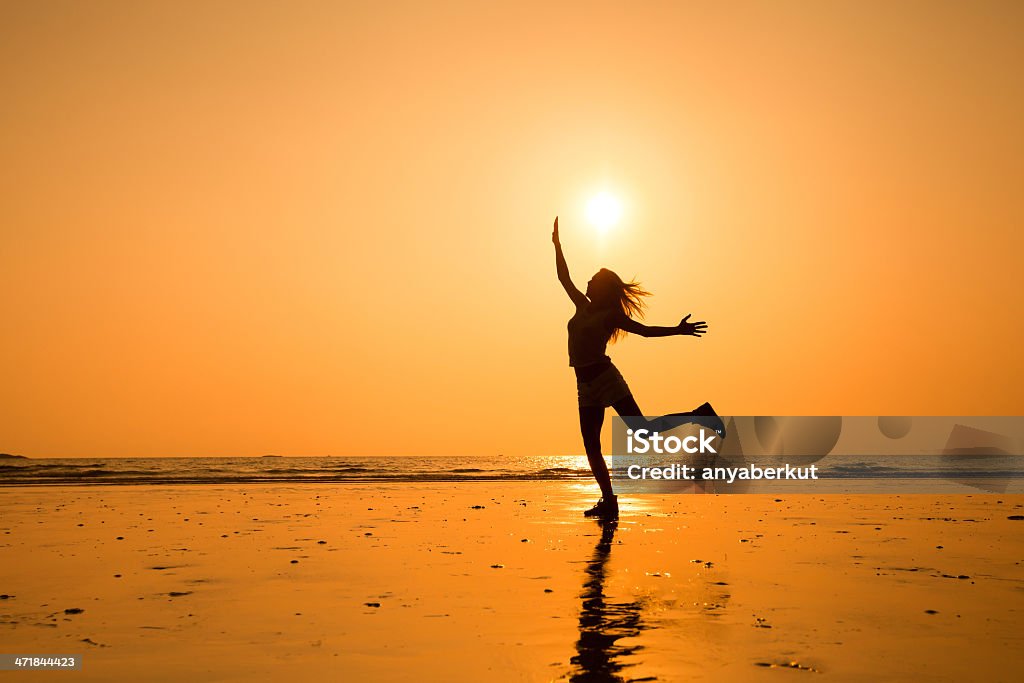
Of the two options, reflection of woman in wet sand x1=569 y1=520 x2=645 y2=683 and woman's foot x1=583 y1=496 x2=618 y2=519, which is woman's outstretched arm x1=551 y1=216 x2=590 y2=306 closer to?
woman's foot x1=583 y1=496 x2=618 y2=519

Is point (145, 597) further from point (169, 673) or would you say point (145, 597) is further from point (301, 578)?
point (169, 673)

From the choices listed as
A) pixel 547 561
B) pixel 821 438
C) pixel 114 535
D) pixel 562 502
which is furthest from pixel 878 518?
pixel 821 438

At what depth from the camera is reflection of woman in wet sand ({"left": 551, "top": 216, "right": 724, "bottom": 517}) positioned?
12016 millimetres

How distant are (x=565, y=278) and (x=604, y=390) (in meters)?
1.72

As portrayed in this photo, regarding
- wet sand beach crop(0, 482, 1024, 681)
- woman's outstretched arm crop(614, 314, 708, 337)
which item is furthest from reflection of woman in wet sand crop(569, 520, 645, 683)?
woman's outstretched arm crop(614, 314, 708, 337)

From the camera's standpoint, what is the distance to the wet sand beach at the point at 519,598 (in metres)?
4.59

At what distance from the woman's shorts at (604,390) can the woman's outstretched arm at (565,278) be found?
1.02m

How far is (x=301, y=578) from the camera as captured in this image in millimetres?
7430

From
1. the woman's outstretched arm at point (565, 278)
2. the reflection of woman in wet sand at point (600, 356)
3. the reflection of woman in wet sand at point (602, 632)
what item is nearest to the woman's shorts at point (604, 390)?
the reflection of woman in wet sand at point (600, 356)

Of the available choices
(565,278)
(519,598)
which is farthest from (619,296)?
(519,598)

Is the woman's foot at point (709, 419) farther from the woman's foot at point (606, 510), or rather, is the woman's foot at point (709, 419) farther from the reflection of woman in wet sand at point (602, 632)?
the reflection of woman in wet sand at point (602, 632)

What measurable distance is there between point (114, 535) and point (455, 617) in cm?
664

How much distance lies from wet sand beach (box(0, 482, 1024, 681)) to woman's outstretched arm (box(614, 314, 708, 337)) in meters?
2.38

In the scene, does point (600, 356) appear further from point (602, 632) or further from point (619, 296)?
point (602, 632)
